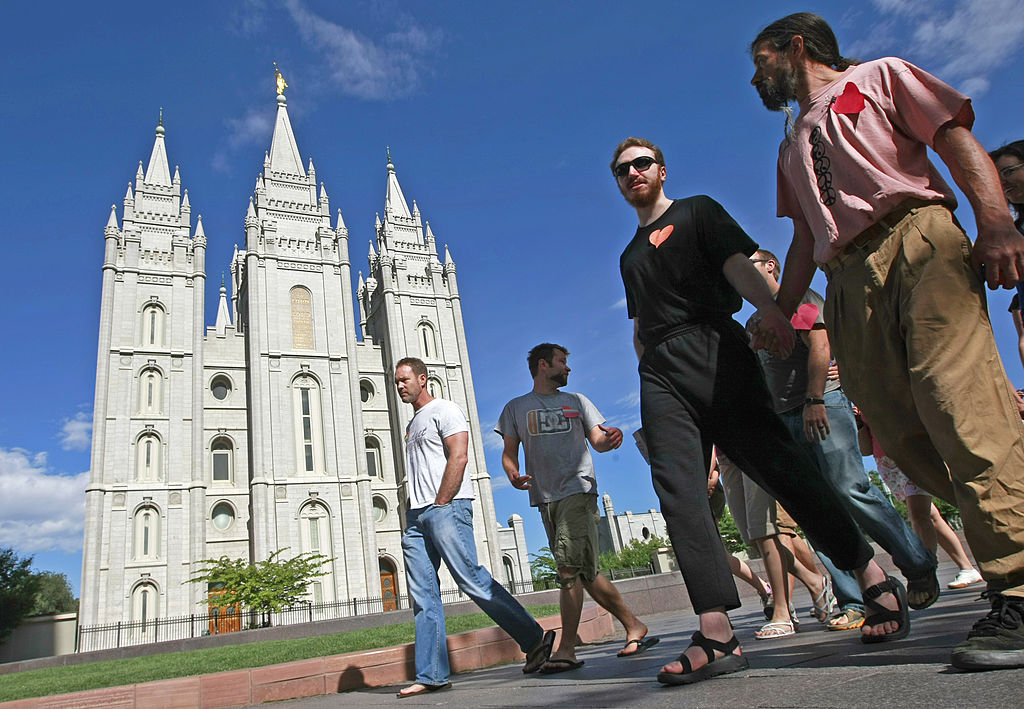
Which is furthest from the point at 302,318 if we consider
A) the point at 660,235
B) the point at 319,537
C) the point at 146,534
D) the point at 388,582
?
the point at 660,235

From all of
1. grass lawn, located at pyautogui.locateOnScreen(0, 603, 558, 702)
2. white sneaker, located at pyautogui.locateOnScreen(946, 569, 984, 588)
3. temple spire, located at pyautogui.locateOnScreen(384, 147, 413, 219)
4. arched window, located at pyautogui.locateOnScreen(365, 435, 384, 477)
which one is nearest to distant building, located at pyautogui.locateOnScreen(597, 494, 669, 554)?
arched window, located at pyautogui.locateOnScreen(365, 435, 384, 477)

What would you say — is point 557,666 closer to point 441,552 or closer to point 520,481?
point 441,552

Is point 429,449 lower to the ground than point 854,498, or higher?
higher

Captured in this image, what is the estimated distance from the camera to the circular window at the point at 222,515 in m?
32.4

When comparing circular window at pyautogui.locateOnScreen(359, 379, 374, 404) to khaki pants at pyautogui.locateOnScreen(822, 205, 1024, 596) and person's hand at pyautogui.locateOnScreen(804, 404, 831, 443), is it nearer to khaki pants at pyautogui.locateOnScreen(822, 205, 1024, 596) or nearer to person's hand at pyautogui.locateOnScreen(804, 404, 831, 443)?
person's hand at pyautogui.locateOnScreen(804, 404, 831, 443)

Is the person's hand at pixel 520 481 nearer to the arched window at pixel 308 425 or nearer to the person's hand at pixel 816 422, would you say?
the person's hand at pixel 816 422

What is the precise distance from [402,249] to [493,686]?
3843 centimetres

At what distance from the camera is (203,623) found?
96.3 feet

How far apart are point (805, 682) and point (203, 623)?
3236 centimetres

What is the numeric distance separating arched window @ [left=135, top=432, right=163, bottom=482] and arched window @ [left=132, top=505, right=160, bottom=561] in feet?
4.67

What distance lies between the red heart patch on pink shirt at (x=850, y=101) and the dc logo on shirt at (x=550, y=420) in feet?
8.88

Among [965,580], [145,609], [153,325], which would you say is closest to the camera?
[965,580]

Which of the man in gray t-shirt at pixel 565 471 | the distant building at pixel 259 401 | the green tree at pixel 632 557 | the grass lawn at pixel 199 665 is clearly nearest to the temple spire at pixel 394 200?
the distant building at pixel 259 401

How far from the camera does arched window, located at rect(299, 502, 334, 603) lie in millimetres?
30734
